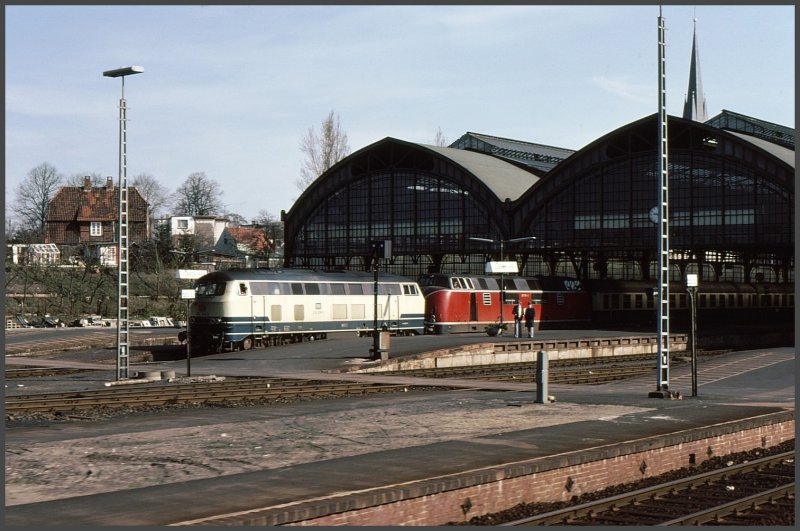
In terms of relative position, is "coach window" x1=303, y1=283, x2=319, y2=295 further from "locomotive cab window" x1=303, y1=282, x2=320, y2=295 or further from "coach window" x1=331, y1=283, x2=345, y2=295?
"coach window" x1=331, y1=283, x2=345, y2=295

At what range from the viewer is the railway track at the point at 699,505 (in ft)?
41.5

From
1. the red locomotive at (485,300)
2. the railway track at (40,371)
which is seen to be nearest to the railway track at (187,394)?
the railway track at (40,371)

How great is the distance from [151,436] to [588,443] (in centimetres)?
722

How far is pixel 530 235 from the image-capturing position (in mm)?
74500

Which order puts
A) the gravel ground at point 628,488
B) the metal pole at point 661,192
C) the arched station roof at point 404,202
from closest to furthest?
the gravel ground at point 628,488 → the metal pole at point 661,192 → the arched station roof at point 404,202

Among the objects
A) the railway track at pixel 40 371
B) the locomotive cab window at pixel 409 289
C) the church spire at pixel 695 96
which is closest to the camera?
the railway track at pixel 40 371

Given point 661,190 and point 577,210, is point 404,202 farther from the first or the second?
point 661,190

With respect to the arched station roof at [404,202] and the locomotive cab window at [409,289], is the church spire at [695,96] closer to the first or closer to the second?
the arched station roof at [404,202]

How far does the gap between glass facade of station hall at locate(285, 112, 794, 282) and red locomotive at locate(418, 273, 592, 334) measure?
954cm

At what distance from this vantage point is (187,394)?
24.7 metres

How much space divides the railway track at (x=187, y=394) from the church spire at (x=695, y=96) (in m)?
157

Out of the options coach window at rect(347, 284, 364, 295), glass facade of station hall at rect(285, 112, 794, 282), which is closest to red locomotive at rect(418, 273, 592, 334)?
coach window at rect(347, 284, 364, 295)

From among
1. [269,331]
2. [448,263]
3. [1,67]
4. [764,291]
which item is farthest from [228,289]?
[764,291]

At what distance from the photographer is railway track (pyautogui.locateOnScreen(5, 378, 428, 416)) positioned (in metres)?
22.1
